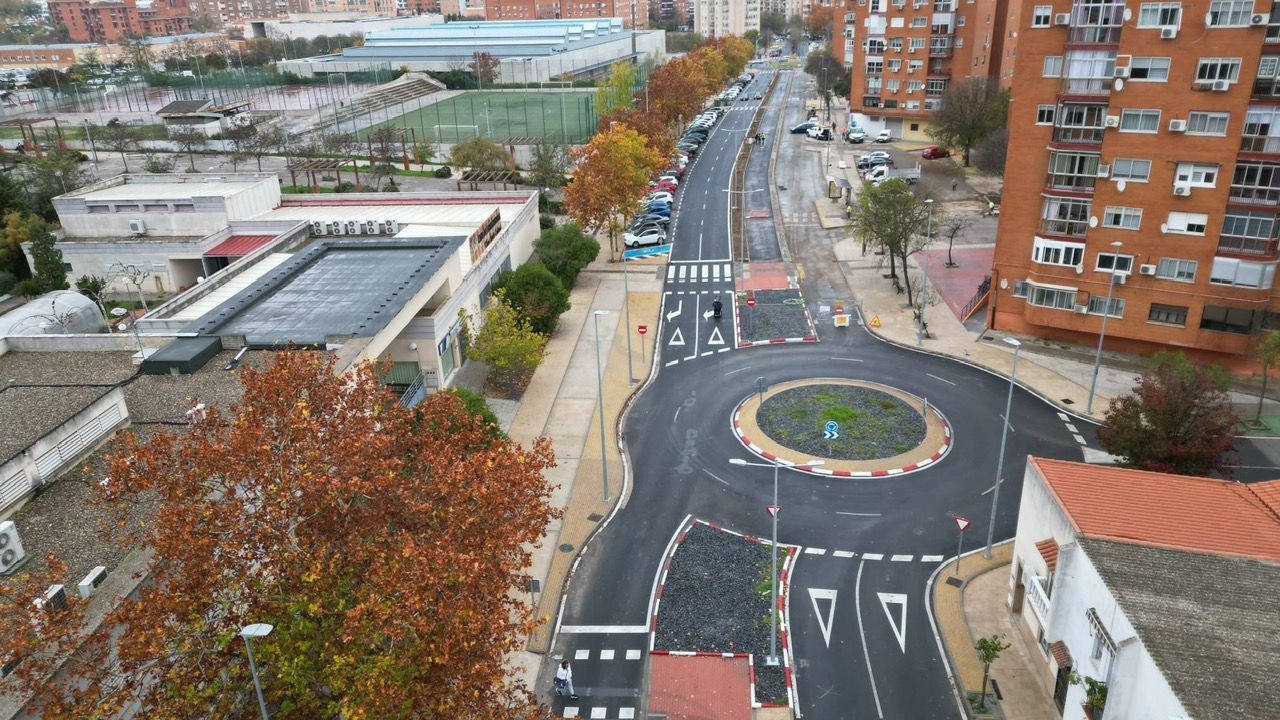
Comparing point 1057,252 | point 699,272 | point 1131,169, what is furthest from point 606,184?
point 1131,169

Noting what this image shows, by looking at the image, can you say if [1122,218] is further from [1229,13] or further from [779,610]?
[779,610]

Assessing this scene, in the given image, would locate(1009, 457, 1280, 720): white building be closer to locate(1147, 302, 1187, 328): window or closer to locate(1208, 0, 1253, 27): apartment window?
locate(1147, 302, 1187, 328): window

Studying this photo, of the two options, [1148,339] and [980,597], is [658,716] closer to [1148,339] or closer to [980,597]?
[980,597]

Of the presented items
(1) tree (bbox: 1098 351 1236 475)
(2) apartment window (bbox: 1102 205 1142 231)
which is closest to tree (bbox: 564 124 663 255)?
(2) apartment window (bbox: 1102 205 1142 231)

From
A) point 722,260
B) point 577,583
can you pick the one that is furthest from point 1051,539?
point 722,260

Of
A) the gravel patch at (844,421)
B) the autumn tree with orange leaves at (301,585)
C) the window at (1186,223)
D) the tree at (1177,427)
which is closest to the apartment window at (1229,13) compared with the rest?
the window at (1186,223)

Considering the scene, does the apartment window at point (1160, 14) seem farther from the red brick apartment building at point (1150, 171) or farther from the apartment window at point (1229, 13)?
the apartment window at point (1229, 13)
